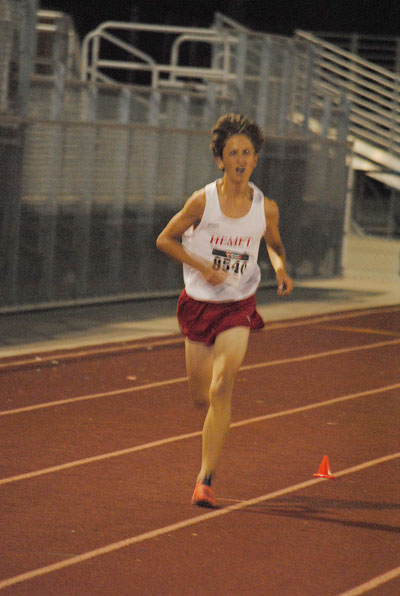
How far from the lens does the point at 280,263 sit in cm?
660

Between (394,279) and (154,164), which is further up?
(154,164)

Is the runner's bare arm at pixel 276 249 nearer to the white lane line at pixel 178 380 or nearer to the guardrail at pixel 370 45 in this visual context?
the white lane line at pixel 178 380

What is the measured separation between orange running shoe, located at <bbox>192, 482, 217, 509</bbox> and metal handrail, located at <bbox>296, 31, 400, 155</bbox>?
59.3ft

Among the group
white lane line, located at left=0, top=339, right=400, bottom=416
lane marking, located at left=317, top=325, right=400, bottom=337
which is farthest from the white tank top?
lane marking, located at left=317, top=325, right=400, bottom=337

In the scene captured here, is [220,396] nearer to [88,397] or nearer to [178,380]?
[88,397]

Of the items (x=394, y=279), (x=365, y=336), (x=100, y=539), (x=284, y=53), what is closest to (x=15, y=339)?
(x=365, y=336)

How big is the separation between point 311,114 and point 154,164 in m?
5.99

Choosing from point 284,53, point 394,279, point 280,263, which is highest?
point 284,53

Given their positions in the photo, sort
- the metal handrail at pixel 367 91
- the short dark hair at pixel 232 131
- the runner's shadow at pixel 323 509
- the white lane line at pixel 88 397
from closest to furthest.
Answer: the runner's shadow at pixel 323 509
the short dark hair at pixel 232 131
the white lane line at pixel 88 397
the metal handrail at pixel 367 91

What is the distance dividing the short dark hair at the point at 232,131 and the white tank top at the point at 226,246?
209 mm

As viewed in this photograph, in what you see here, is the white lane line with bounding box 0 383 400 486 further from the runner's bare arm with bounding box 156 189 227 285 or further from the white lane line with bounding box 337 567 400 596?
the white lane line with bounding box 337 567 400 596

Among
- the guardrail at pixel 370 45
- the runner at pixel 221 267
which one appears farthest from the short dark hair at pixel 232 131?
the guardrail at pixel 370 45

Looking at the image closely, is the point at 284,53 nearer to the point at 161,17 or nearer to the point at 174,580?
the point at 161,17

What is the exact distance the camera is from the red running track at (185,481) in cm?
521
